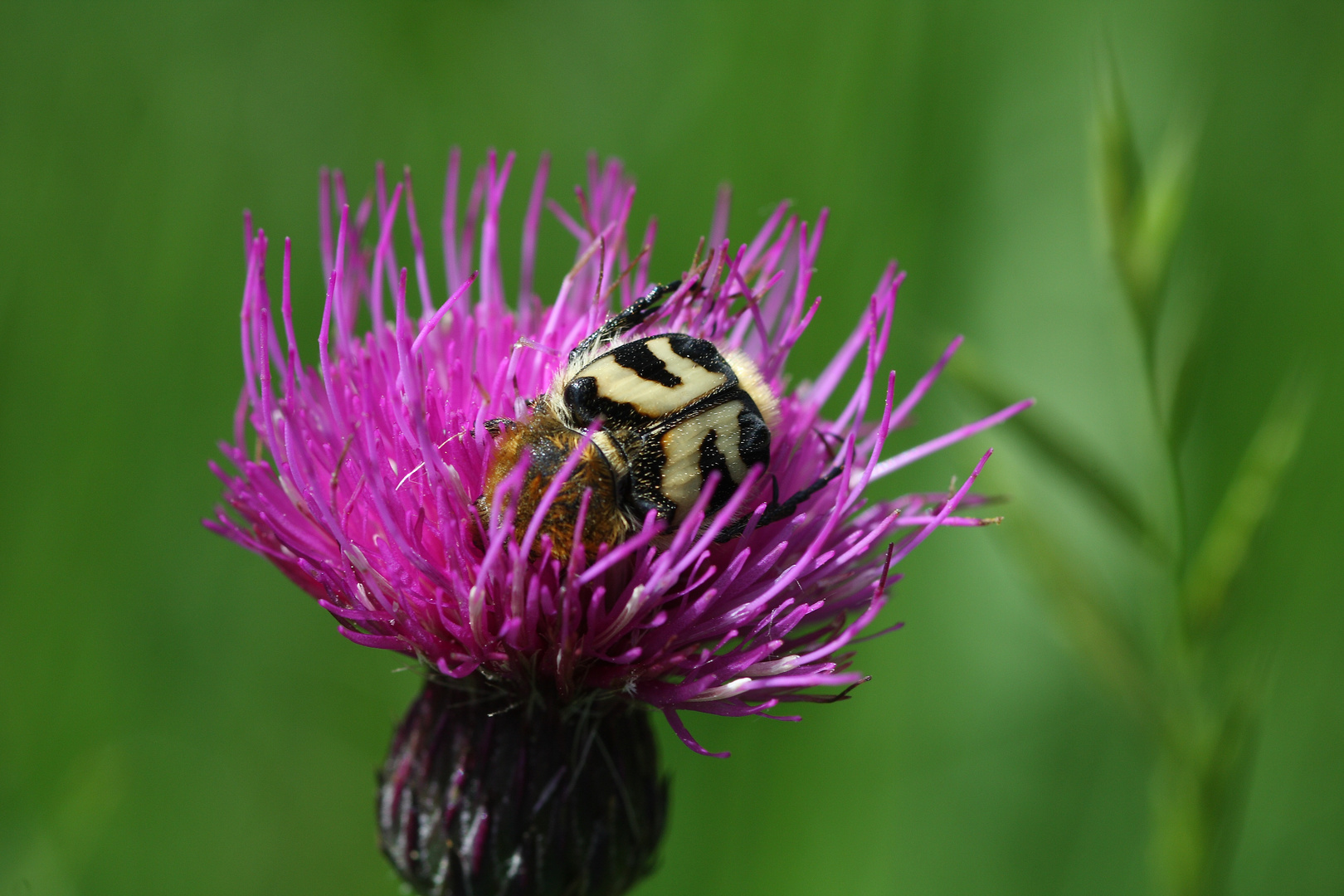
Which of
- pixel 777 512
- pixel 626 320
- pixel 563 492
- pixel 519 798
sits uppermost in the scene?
pixel 626 320

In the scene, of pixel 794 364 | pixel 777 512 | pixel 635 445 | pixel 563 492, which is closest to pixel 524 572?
pixel 563 492

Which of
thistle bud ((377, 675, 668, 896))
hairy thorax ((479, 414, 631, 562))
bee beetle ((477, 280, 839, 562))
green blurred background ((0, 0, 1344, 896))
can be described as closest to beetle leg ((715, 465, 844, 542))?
bee beetle ((477, 280, 839, 562))

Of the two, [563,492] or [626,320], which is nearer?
[563,492]

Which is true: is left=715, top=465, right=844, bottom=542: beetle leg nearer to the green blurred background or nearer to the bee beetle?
the bee beetle

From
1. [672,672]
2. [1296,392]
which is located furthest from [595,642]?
[1296,392]

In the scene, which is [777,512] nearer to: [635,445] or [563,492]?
[635,445]

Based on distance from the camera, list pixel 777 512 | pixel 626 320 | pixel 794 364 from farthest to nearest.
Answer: pixel 794 364 → pixel 626 320 → pixel 777 512

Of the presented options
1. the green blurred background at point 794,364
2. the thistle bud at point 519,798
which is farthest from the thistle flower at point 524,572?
the green blurred background at point 794,364
